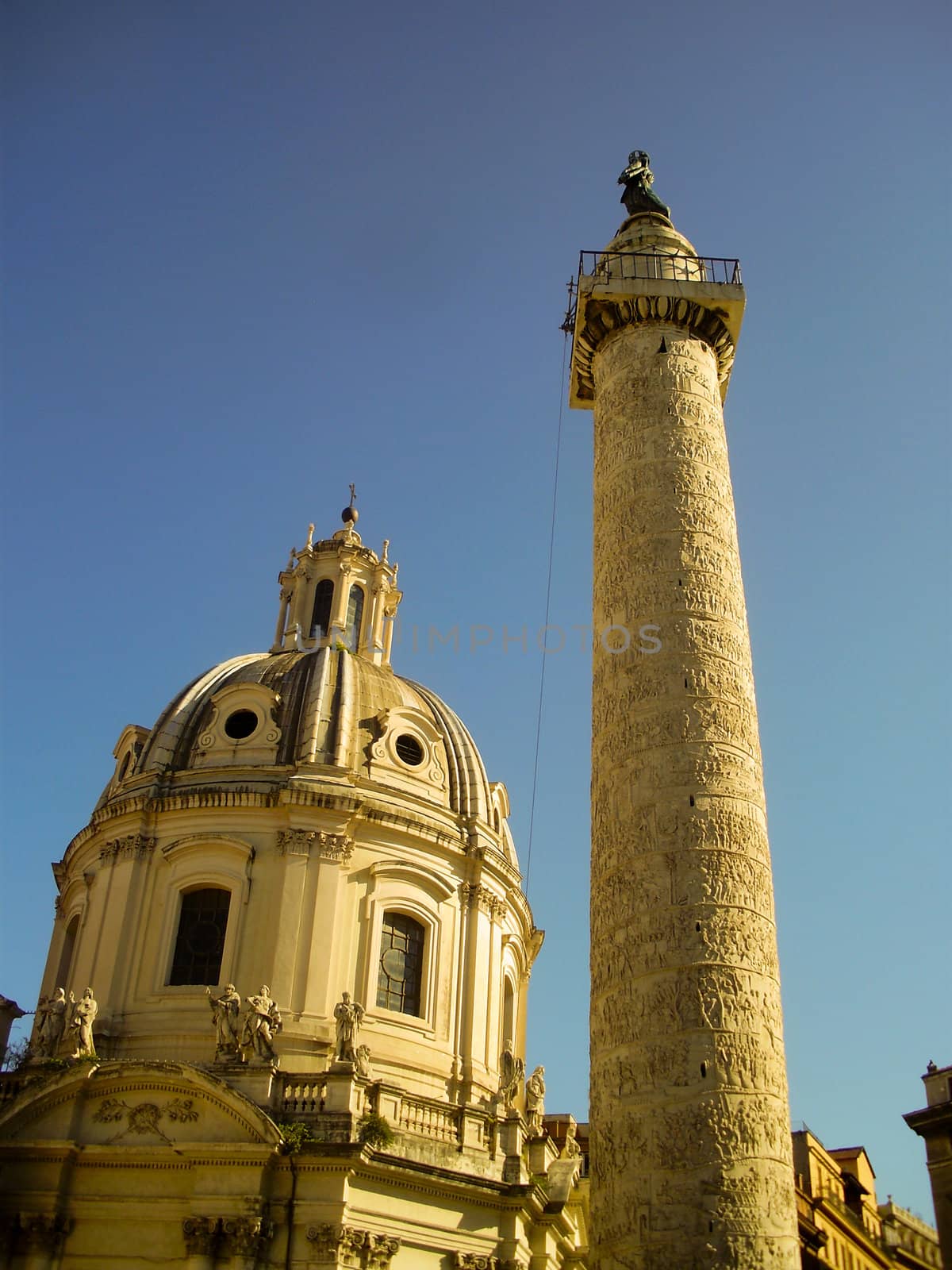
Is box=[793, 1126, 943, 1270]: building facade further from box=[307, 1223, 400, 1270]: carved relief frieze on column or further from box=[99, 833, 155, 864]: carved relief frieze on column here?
box=[99, 833, 155, 864]: carved relief frieze on column

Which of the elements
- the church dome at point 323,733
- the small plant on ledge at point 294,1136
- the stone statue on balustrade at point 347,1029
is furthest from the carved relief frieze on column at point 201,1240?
the church dome at point 323,733

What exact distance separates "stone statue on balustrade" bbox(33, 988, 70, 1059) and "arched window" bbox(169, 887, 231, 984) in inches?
108

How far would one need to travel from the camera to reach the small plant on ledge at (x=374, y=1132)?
22.0m

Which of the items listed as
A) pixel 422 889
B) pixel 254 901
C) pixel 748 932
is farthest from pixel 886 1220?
pixel 748 932

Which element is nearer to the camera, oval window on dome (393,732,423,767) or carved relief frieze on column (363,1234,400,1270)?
carved relief frieze on column (363,1234,400,1270)

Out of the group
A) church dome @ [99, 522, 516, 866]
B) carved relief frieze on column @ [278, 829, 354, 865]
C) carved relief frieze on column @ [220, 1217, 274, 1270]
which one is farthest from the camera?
church dome @ [99, 522, 516, 866]

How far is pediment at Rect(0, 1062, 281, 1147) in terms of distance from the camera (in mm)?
21562

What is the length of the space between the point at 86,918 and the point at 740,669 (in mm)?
18205

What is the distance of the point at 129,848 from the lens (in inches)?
1163

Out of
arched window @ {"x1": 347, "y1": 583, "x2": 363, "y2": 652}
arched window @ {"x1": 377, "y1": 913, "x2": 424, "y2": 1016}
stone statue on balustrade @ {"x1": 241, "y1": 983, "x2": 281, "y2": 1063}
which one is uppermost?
arched window @ {"x1": 347, "y1": 583, "x2": 363, "y2": 652}

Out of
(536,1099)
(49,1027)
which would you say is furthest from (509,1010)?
(49,1027)

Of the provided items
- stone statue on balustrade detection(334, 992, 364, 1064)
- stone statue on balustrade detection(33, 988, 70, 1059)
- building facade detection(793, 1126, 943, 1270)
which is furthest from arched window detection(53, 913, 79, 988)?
building facade detection(793, 1126, 943, 1270)

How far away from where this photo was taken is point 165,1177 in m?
21.6

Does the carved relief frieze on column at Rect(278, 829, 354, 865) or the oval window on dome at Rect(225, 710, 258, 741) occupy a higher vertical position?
the oval window on dome at Rect(225, 710, 258, 741)
